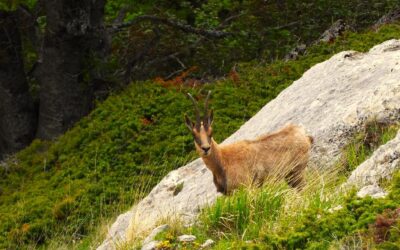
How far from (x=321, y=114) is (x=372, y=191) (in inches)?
137

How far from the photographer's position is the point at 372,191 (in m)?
8.08

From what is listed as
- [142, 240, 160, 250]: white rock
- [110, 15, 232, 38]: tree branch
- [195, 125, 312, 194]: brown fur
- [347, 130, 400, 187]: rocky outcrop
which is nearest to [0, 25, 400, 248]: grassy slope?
[110, 15, 232, 38]: tree branch

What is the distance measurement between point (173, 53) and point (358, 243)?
14.0 metres

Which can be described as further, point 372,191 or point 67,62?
point 67,62

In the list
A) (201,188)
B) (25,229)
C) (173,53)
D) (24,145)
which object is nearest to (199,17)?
(173,53)

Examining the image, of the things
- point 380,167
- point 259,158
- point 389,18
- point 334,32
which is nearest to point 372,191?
point 380,167

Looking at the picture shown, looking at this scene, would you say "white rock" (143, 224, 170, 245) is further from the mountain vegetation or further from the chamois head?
the mountain vegetation

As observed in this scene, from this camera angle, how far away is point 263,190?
8.81m

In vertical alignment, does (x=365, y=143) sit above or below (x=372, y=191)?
below

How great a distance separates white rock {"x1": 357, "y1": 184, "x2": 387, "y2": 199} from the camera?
7.88 metres

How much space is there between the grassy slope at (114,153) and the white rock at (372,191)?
6142 mm

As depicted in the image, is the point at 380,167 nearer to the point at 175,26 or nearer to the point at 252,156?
the point at 252,156

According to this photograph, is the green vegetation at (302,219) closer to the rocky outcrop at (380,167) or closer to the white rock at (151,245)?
the white rock at (151,245)

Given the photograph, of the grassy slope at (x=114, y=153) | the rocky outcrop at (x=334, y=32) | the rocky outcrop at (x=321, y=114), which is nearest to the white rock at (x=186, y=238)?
the rocky outcrop at (x=321, y=114)
